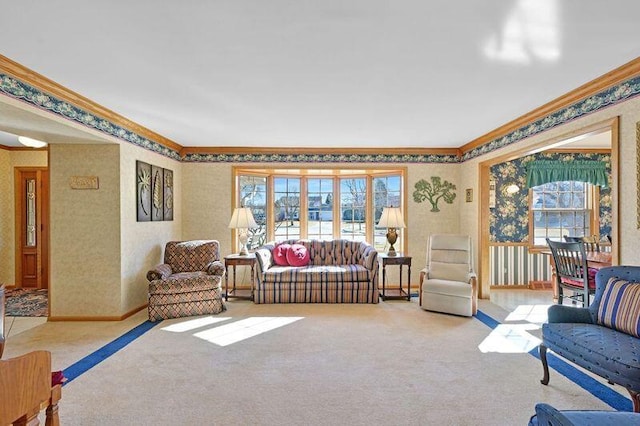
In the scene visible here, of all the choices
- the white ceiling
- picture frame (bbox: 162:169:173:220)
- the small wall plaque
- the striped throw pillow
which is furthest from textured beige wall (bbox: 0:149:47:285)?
the striped throw pillow

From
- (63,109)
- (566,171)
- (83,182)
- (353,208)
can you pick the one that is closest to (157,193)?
(83,182)

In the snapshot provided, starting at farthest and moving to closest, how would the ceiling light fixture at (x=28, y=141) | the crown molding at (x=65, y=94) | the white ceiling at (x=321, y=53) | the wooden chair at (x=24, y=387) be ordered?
the ceiling light fixture at (x=28, y=141) < the crown molding at (x=65, y=94) < the white ceiling at (x=321, y=53) < the wooden chair at (x=24, y=387)

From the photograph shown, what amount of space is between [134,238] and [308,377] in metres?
3.05

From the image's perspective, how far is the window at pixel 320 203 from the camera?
6.40 meters

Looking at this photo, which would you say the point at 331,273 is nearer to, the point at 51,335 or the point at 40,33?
the point at 51,335

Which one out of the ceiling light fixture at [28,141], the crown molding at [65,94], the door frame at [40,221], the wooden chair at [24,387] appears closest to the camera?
the wooden chair at [24,387]

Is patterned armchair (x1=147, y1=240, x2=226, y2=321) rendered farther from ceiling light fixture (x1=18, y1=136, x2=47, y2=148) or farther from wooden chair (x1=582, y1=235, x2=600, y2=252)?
wooden chair (x1=582, y1=235, x2=600, y2=252)

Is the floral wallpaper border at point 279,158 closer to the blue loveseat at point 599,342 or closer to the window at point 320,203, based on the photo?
the window at point 320,203

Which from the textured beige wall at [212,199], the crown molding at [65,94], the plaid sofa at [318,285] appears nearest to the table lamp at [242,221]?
the plaid sofa at [318,285]

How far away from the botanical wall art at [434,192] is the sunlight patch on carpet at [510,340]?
2476mm

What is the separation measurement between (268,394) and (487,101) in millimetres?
3337

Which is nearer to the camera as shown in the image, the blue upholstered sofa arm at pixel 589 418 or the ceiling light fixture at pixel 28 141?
the blue upholstered sofa arm at pixel 589 418

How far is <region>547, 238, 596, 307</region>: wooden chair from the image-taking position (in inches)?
152

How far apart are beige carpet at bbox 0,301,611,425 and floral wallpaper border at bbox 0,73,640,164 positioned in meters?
2.26
